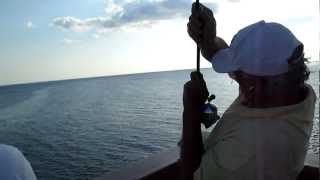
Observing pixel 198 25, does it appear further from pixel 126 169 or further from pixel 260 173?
pixel 126 169

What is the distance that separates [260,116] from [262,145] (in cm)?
9

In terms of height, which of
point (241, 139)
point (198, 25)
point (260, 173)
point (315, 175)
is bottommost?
point (315, 175)

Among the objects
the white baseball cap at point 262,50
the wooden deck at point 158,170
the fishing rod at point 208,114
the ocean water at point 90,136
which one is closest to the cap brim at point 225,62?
the white baseball cap at point 262,50

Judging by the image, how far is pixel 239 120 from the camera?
4.22 ft

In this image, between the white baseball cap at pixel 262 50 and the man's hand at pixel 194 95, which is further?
the man's hand at pixel 194 95

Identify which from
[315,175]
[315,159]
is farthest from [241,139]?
[315,159]

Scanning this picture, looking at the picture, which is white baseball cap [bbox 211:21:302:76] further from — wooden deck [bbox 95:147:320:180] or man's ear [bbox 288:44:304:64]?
wooden deck [bbox 95:147:320:180]

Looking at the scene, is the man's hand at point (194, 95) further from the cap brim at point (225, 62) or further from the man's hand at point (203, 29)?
the man's hand at point (203, 29)

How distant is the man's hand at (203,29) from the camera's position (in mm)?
1510

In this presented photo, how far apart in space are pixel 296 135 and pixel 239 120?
18 cm

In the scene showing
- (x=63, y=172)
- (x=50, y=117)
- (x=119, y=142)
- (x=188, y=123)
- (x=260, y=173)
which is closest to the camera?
(x=260, y=173)

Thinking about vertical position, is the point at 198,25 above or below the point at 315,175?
above

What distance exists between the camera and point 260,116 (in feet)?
4.09

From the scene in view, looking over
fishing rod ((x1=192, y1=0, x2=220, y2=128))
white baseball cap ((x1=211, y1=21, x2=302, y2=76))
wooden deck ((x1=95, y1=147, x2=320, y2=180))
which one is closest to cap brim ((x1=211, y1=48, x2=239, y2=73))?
white baseball cap ((x1=211, y1=21, x2=302, y2=76))
